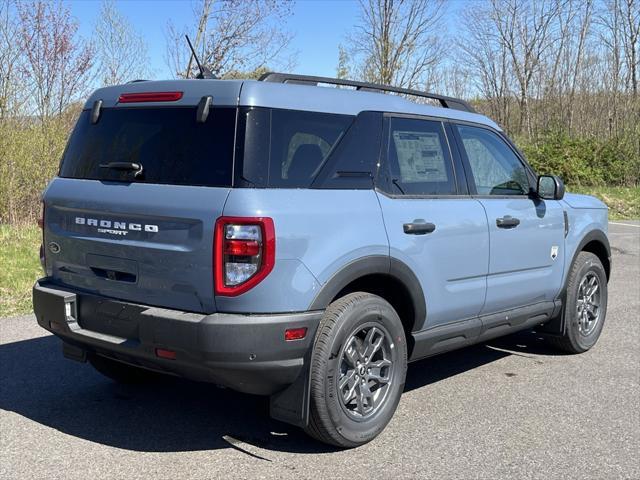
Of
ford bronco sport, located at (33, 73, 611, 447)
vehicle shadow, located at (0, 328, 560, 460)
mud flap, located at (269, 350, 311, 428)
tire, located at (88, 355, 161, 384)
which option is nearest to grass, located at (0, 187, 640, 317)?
vehicle shadow, located at (0, 328, 560, 460)

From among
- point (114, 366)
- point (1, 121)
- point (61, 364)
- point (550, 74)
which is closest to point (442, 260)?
point (114, 366)

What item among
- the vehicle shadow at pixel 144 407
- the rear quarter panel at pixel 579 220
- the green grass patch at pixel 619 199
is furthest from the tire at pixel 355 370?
the green grass patch at pixel 619 199

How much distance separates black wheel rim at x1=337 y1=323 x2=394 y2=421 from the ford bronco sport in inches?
0.4

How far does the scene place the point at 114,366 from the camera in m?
4.72

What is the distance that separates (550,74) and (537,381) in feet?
77.0

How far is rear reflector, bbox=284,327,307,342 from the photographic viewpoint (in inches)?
134

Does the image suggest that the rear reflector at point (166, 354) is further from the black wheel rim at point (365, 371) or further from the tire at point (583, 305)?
the tire at point (583, 305)

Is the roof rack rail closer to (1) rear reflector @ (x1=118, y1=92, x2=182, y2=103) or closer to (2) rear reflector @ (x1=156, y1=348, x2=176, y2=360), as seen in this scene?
(1) rear reflector @ (x1=118, y1=92, x2=182, y2=103)

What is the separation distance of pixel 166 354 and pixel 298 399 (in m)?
0.71

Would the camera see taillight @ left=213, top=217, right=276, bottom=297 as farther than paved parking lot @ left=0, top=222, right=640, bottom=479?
No

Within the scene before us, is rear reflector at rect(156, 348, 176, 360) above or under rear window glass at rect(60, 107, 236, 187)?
under

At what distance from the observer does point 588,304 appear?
6.00 metres

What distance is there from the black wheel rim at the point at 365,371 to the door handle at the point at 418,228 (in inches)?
23.3

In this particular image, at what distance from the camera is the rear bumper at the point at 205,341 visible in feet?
10.8
